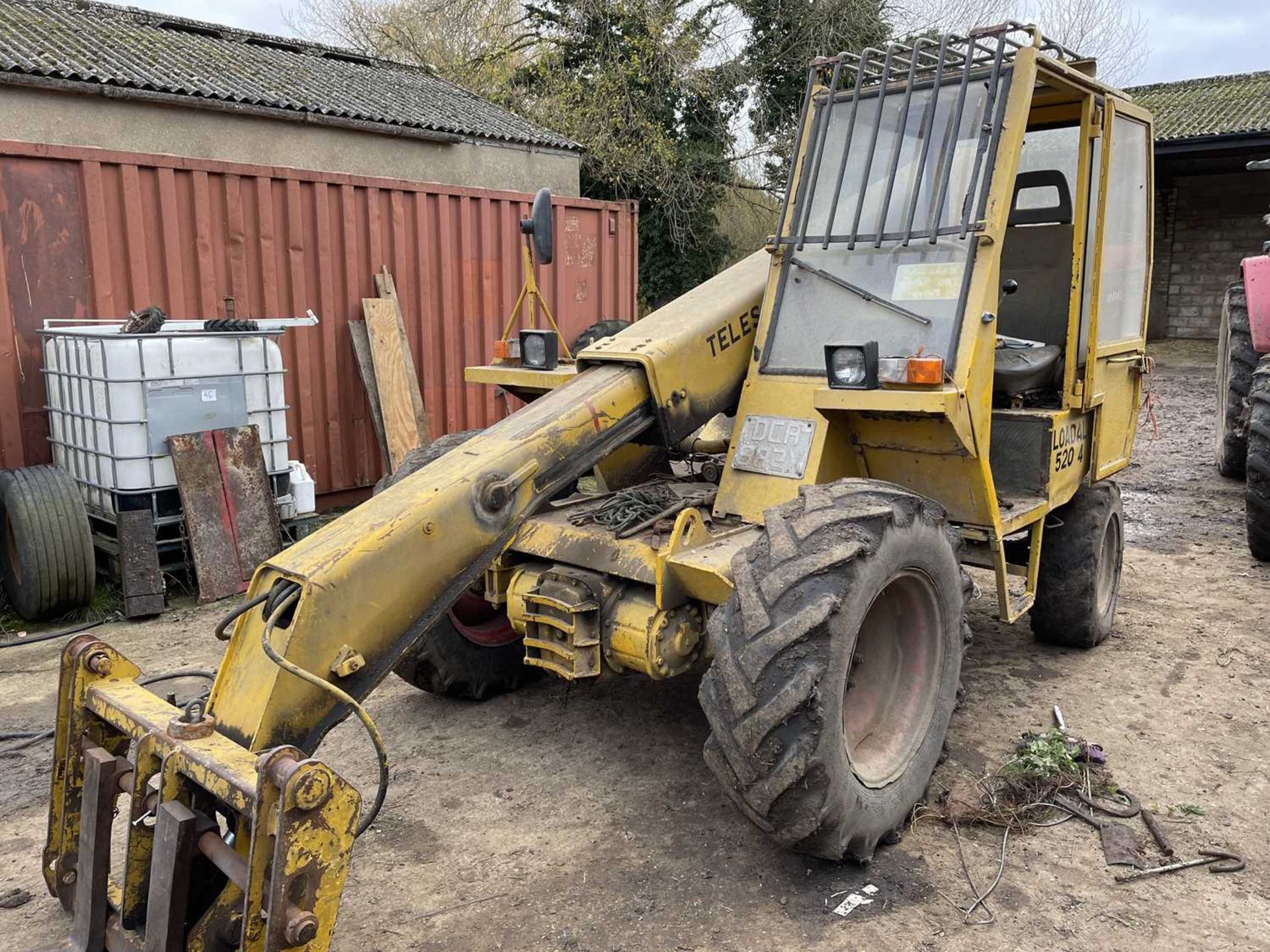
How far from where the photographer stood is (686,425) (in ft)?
13.0

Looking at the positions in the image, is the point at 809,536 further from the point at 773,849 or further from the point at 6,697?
the point at 6,697

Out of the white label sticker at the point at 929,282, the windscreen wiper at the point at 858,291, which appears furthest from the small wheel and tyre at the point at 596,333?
the white label sticker at the point at 929,282

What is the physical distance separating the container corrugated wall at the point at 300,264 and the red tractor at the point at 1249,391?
570cm

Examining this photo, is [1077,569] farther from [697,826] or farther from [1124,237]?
[697,826]

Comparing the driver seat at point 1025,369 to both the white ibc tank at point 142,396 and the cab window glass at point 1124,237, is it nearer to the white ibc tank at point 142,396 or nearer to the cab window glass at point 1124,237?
the cab window glass at point 1124,237

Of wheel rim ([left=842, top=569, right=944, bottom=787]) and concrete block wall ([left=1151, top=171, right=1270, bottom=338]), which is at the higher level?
concrete block wall ([left=1151, top=171, right=1270, bottom=338])

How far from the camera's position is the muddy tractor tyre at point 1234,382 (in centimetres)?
816

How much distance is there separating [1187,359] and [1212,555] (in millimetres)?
11195

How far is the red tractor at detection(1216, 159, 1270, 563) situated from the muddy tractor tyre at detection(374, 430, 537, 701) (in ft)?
Answer: 15.7

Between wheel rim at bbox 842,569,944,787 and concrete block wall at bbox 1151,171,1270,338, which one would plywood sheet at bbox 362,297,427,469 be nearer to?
wheel rim at bbox 842,569,944,787

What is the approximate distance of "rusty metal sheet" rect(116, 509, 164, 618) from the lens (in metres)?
5.90

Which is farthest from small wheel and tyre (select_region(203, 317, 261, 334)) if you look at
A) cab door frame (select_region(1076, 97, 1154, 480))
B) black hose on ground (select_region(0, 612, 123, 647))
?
cab door frame (select_region(1076, 97, 1154, 480))

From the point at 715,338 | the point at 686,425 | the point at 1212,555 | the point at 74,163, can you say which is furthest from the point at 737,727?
the point at 74,163

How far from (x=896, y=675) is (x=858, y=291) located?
4.91 feet
